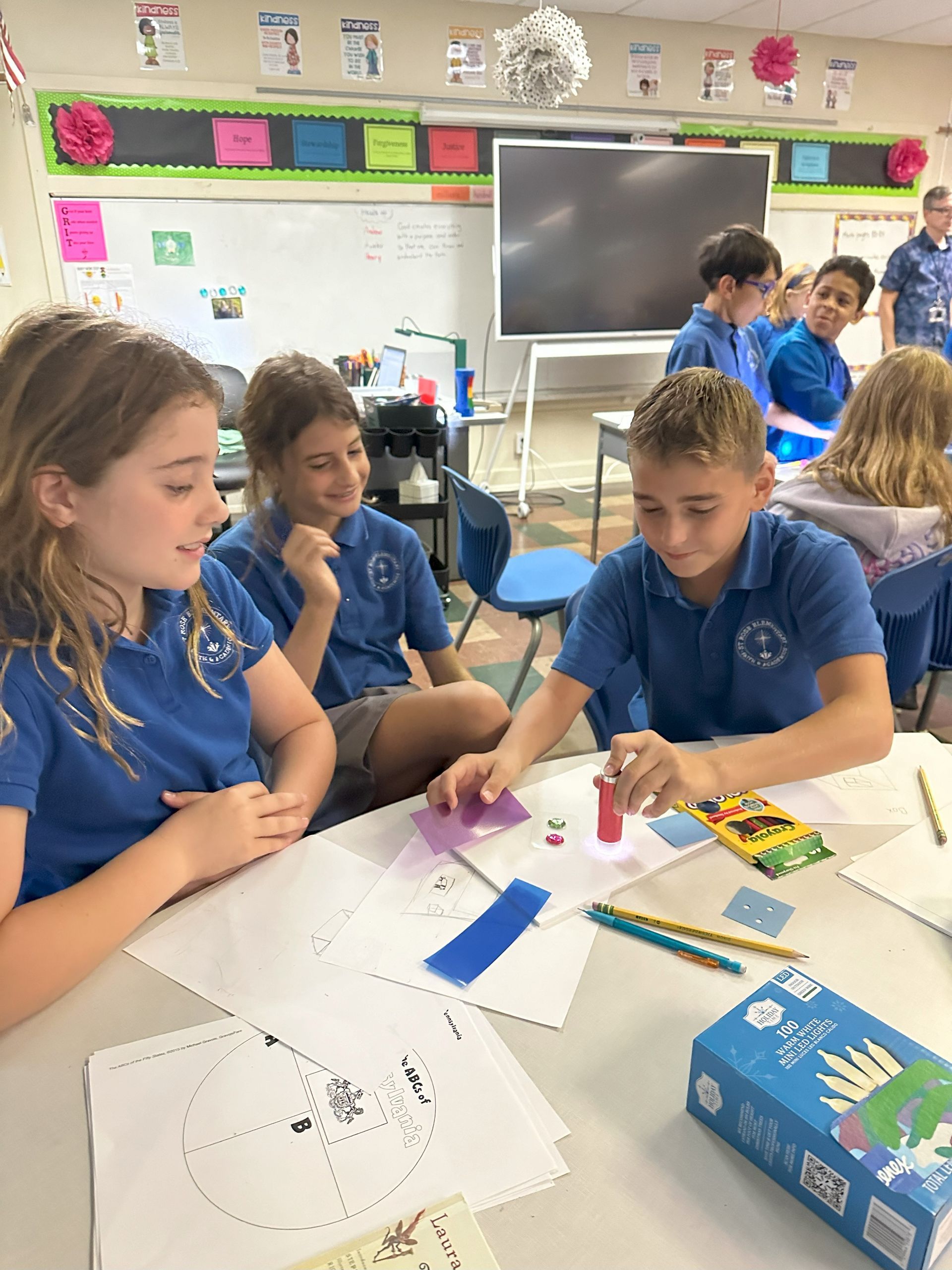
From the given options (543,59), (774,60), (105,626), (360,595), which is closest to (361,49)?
(543,59)

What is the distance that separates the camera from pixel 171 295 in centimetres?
421

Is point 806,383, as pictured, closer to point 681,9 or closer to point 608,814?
point 608,814

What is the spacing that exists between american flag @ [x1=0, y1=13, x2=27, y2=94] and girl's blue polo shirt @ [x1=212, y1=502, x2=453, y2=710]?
2.73 meters

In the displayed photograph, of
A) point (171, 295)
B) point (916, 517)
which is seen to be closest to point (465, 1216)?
point (916, 517)

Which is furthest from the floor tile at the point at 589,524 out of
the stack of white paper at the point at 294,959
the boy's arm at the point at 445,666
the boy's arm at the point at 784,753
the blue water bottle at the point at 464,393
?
the stack of white paper at the point at 294,959

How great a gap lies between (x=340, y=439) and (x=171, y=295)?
10.7ft

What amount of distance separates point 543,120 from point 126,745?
4.67 metres

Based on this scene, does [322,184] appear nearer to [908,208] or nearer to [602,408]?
[602,408]

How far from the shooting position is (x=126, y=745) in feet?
2.93

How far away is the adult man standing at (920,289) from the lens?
463cm

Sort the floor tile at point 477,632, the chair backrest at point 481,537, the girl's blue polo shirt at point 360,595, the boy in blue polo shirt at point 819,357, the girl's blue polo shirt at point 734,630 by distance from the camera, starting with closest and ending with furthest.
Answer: the girl's blue polo shirt at point 734,630 < the girl's blue polo shirt at point 360,595 < the chair backrest at point 481,537 < the boy in blue polo shirt at point 819,357 < the floor tile at point 477,632

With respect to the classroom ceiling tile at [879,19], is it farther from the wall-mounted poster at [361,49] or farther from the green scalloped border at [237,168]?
the wall-mounted poster at [361,49]

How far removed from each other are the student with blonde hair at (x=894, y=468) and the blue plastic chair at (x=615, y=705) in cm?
79

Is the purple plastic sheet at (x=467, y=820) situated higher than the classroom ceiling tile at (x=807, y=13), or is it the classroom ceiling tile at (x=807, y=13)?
the classroom ceiling tile at (x=807, y=13)
